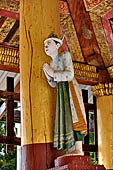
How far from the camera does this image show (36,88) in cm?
462

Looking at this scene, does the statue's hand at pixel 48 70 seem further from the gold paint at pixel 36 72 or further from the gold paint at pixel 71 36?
the gold paint at pixel 71 36

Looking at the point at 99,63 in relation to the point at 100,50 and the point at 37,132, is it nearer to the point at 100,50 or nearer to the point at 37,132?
the point at 100,50

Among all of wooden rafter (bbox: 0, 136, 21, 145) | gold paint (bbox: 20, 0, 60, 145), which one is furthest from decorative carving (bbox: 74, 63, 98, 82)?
gold paint (bbox: 20, 0, 60, 145)

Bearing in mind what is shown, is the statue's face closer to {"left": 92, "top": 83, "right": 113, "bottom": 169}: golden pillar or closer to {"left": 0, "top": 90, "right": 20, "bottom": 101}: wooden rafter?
{"left": 0, "top": 90, "right": 20, "bottom": 101}: wooden rafter

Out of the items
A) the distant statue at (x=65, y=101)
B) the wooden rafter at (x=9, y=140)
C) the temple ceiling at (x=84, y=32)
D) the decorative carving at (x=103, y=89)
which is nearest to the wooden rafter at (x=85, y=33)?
the temple ceiling at (x=84, y=32)

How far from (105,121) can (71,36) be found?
47.0 inches

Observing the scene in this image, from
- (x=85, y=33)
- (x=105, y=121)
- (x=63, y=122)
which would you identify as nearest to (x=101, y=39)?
(x=85, y=33)

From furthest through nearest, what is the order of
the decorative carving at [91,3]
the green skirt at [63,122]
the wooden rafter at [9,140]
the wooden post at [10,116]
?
the decorative carving at [91,3]
the wooden post at [10,116]
the wooden rafter at [9,140]
the green skirt at [63,122]

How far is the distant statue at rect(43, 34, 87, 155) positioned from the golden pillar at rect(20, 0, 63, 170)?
95 mm

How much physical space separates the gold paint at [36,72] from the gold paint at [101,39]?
161cm

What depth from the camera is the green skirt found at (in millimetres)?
4418

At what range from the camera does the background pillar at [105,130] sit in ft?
20.9

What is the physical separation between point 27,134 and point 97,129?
234cm

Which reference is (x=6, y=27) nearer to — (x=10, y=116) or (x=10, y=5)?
Result: (x=10, y=5)
